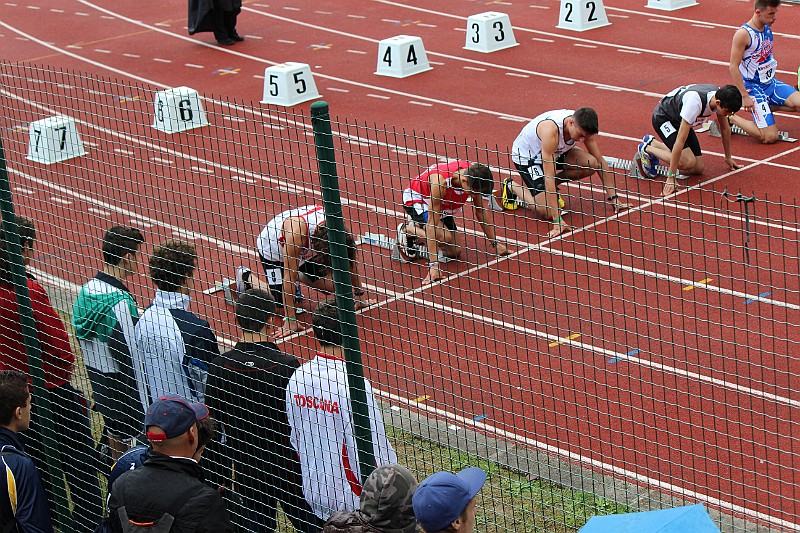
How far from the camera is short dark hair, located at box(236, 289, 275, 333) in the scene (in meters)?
5.81

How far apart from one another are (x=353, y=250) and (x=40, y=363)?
199 centimetres

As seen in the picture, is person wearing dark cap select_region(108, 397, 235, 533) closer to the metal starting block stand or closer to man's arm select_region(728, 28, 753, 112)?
the metal starting block stand

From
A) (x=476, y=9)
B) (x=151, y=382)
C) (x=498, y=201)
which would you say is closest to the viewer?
(x=151, y=382)

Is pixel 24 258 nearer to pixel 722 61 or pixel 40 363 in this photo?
pixel 40 363

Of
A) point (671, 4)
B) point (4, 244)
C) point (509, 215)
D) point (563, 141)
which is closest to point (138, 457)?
point (4, 244)

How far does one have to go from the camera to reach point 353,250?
575cm

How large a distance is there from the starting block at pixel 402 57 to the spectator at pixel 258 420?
39.9 ft

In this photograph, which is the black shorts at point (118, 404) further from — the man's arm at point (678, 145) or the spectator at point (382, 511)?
the man's arm at point (678, 145)

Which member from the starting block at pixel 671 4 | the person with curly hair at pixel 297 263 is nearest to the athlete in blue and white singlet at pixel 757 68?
the person with curly hair at pixel 297 263

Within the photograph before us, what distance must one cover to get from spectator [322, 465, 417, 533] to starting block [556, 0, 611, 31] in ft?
50.7

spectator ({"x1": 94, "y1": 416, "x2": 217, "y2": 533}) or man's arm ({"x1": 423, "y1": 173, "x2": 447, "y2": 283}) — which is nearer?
spectator ({"x1": 94, "y1": 416, "x2": 217, "y2": 533})

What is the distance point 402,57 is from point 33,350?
39.3 ft

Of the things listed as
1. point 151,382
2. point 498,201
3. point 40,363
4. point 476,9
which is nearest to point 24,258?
point 40,363

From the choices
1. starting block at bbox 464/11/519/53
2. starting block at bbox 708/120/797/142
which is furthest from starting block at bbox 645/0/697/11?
starting block at bbox 708/120/797/142
